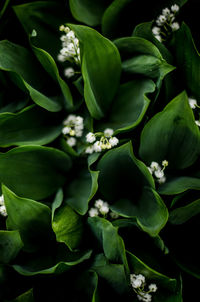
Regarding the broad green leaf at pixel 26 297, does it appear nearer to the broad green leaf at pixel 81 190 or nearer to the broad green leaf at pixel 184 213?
the broad green leaf at pixel 81 190

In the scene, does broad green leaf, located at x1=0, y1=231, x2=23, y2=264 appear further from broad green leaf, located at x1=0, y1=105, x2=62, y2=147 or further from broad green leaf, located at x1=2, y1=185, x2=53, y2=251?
broad green leaf, located at x1=0, y1=105, x2=62, y2=147

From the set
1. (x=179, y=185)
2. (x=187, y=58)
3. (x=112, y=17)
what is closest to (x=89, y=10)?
(x=112, y=17)

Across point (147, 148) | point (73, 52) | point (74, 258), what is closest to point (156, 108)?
point (147, 148)

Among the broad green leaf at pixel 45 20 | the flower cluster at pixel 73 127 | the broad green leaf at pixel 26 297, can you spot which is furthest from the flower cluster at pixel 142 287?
the broad green leaf at pixel 45 20

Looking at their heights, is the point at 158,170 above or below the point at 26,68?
below

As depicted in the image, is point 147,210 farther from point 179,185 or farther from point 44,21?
point 44,21

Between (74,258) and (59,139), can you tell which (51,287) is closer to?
(74,258)
